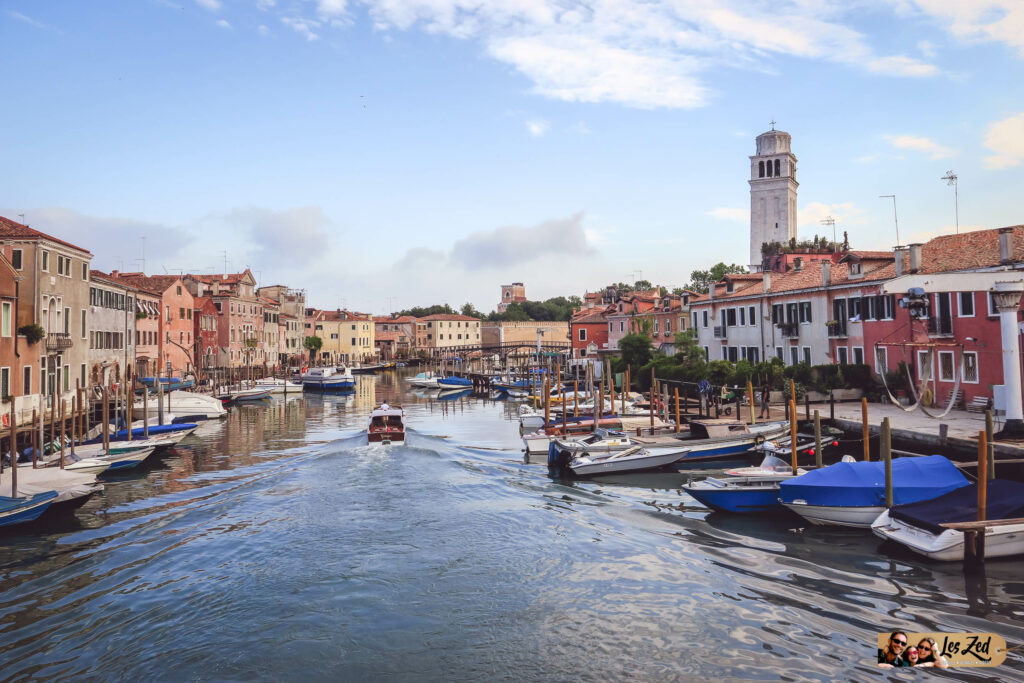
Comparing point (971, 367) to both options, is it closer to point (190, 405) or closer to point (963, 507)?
point (963, 507)

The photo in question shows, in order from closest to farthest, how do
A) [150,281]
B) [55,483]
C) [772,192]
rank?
[55,483], [150,281], [772,192]

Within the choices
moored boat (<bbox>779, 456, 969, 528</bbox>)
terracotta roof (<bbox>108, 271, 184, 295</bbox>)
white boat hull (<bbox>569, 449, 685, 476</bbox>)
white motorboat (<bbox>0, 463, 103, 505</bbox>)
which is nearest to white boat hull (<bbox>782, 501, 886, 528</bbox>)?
moored boat (<bbox>779, 456, 969, 528</bbox>)

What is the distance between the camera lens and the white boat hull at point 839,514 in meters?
15.2

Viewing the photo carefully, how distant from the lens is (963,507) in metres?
13.3

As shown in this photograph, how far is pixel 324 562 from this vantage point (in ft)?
45.1

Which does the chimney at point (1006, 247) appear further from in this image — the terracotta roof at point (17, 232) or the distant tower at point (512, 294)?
the distant tower at point (512, 294)

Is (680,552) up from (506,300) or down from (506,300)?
down

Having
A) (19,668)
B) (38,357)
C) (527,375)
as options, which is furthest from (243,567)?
(527,375)

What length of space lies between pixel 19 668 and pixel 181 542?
5739 millimetres

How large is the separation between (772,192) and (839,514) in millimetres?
63621

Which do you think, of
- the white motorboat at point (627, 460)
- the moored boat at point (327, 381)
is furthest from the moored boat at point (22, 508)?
the moored boat at point (327, 381)

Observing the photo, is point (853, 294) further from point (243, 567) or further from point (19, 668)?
point (19, 668)

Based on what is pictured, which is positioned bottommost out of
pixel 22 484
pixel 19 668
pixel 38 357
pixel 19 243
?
pixel 19 668

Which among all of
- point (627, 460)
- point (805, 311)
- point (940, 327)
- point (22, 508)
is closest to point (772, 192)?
point (805, 311)
